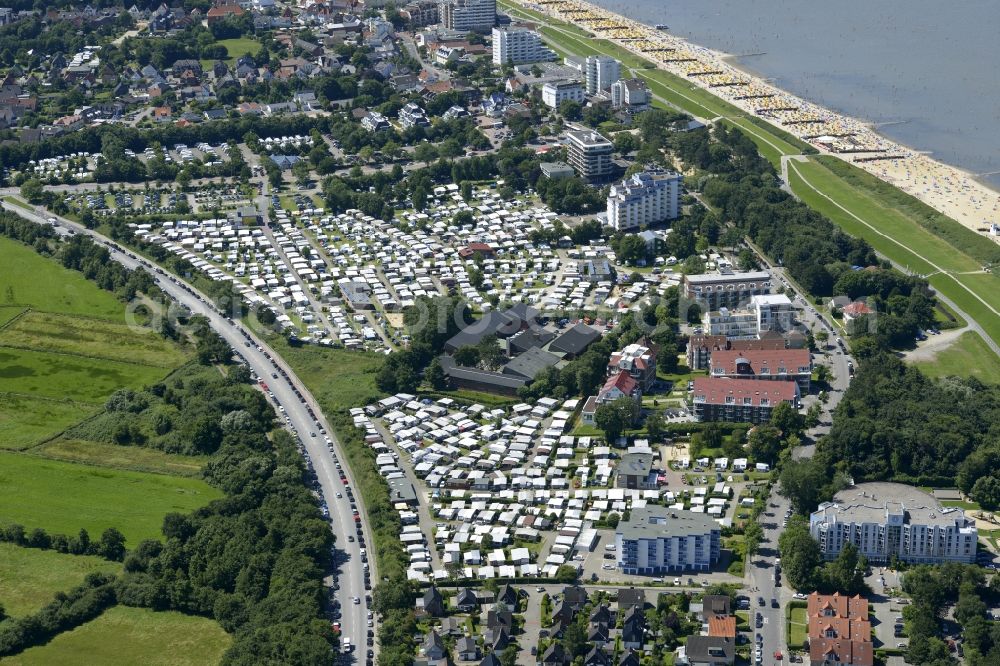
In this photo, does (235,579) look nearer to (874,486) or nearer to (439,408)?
(439,408)

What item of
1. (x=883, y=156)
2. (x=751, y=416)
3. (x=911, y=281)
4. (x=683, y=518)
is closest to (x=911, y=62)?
(x=883, y=156)

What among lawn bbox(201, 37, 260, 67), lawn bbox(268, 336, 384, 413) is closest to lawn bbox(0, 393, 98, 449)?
lawn bbox(268, 336, 384, 413)

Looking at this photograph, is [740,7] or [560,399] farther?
[740,7]

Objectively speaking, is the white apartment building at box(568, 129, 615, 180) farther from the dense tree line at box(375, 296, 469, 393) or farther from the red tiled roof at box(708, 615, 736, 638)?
the red tiled roof at box(708, 615, 736, 638)

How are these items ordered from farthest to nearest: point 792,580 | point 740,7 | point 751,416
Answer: point 740,7 < point 751,416 < point 792,580

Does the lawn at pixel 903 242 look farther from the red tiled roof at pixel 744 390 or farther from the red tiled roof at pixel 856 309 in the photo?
the red tiled roof at pixel 744 390

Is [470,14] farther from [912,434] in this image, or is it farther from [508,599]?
[508,599]

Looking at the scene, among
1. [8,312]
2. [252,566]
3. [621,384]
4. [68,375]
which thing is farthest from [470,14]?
[252,566]
